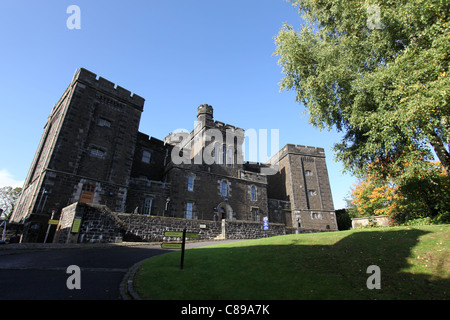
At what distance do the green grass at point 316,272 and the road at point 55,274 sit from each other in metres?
0.96

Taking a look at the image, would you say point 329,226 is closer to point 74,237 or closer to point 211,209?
point 211,209

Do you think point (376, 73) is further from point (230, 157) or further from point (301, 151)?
point (301, 151)

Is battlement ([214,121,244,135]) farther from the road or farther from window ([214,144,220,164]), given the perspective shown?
the road

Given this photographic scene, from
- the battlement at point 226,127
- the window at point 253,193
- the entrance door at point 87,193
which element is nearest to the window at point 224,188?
the window at point 253,193

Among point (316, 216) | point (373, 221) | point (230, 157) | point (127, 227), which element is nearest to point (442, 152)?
point (373, 221)

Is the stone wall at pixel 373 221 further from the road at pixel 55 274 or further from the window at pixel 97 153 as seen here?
the window at pixel 97 153

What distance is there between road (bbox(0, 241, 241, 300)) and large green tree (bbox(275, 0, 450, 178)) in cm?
1232

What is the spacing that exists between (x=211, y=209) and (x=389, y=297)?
2298 cm

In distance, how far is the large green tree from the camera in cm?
994

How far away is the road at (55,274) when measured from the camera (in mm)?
5293

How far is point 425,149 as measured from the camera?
11.0 meters

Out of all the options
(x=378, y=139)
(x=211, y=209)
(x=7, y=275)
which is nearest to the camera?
(x=7, y=275)
